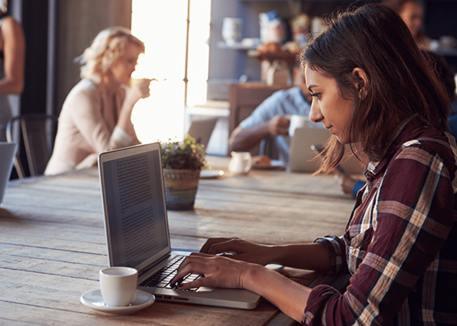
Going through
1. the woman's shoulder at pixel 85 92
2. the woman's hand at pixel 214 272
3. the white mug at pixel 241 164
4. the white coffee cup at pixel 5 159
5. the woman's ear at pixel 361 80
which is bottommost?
the white mug at pixel 241 164

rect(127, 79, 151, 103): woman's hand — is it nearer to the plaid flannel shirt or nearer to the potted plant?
the potted plant

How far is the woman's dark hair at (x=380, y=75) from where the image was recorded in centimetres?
84

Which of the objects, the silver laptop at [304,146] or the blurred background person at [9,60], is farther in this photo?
the blurred background person at [9,60]

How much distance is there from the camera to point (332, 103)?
892 mm

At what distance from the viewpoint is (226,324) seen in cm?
77

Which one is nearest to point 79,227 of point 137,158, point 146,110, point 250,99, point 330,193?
point 137,158

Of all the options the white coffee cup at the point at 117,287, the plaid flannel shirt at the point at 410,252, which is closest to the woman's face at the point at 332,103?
the plaid flannel shirt at the point at 410,252

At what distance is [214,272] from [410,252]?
0.33 metres

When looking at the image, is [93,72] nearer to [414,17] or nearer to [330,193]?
[330,193]

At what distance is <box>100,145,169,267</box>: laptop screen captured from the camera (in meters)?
0.88

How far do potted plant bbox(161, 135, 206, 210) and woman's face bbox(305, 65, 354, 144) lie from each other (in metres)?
0.75

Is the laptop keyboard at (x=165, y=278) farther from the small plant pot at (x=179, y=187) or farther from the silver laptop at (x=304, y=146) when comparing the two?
the silver laptop at (x=304, y=146)

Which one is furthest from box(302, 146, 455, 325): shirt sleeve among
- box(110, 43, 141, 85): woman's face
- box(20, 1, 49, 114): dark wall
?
box(20, 1, 49, 114): dark wall

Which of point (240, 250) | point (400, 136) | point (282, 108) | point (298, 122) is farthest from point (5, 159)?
point (282, 108)
